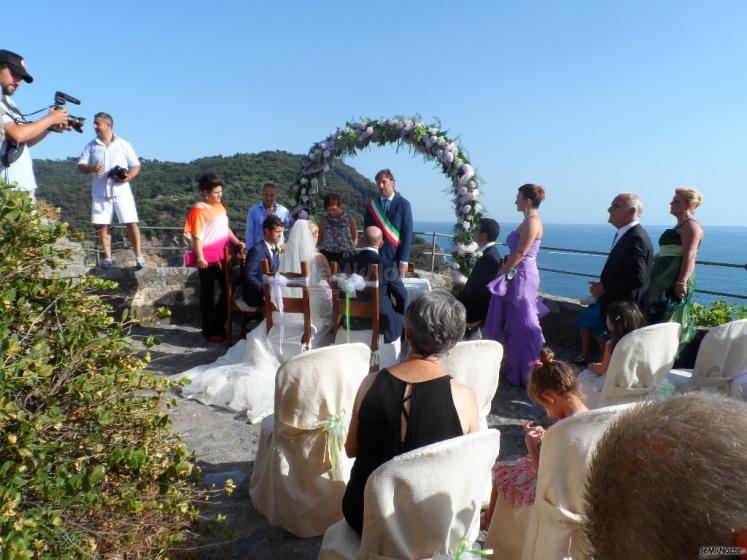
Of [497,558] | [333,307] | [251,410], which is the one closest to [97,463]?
[497,558]

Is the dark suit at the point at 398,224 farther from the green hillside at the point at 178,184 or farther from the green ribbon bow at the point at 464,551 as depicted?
the green hillside at the point at 178,184

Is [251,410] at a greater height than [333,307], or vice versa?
[333,307]

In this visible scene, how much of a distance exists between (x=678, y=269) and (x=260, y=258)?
412cm

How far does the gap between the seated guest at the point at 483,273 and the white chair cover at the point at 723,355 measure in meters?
2.18

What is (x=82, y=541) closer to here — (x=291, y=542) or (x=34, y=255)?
(x=34, y=255)

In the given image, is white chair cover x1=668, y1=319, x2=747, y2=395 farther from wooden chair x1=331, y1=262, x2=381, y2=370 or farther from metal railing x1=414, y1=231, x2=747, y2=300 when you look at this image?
wooden chair x1=331, y1=262, x2=381, y2=370

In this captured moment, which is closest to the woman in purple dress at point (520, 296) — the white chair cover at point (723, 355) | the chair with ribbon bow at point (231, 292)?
the white chair cover at point (723, 355)

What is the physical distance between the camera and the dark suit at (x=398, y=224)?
22.2ft

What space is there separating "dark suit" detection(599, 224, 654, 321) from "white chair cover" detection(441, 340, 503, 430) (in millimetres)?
2218

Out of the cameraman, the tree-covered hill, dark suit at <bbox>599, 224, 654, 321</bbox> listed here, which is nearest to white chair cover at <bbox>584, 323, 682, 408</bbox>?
dark suit at <bbox>599, 224, 654, 321</bbox>

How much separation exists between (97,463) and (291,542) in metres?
1.66

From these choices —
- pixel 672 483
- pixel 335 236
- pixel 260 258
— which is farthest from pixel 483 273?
pixel 672 483

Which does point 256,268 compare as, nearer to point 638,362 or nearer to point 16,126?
point 16,126

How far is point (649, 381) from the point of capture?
11.9ft
